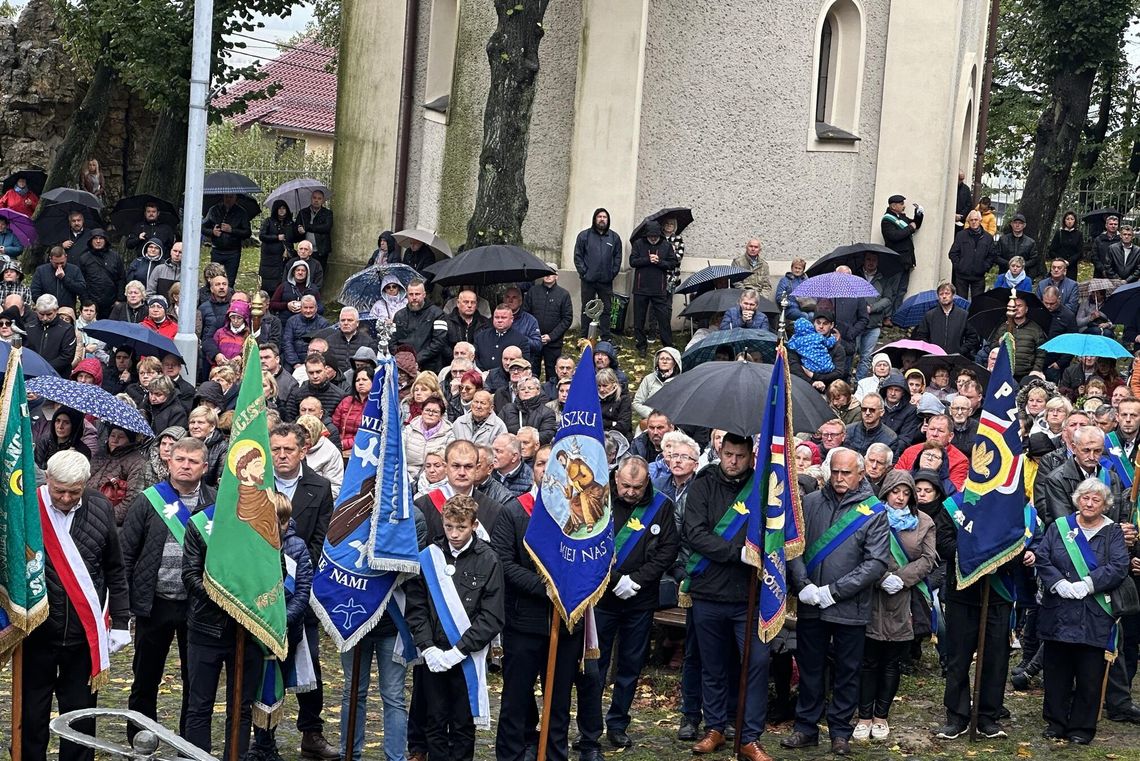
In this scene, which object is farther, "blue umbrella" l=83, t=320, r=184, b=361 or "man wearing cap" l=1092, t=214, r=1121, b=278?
"man wearing cap" l=1092, t=214, r=1121, b=278

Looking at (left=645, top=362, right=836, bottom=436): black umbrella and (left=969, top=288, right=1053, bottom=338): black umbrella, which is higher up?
(left=969, top=288, right=1053, bottom=338): black umbrella

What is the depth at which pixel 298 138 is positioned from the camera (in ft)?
179

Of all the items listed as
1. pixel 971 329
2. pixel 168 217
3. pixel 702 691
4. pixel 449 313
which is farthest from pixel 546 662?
pixel 168 217

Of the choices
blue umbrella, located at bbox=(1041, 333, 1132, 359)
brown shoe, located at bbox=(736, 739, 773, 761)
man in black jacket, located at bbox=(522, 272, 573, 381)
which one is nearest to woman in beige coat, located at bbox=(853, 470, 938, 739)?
brown shoe, located at bbox=(736, 739, 773, 761)

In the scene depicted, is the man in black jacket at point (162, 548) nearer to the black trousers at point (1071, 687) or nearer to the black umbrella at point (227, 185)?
the black trousers at point (1071, 687)

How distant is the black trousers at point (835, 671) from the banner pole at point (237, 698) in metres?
3.52

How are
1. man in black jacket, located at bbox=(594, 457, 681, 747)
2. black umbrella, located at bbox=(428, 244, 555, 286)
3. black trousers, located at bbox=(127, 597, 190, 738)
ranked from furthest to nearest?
black umbrella, located at bbox=(428, 244, 555, 286), man in black jacket, located at bbox=(594, 457, 681, 747), black trousers, located at bbox=(127, 597, 190, 738)

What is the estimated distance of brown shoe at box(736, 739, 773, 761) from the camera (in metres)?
10.0

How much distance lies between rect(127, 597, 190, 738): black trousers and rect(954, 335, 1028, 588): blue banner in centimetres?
488

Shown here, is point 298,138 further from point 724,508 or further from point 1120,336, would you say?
point 724,508

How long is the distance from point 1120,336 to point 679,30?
24.7ft

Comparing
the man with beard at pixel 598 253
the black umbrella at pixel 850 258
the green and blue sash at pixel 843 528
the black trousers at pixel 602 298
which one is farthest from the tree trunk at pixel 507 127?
the green and blue sash at pixel 843 528

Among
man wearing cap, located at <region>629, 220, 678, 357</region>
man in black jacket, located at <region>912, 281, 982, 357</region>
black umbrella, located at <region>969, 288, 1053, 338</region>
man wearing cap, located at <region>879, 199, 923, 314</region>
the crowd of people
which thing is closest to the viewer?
the crowd of people

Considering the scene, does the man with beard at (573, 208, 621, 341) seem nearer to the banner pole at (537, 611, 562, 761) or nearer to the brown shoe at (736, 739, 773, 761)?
the brown shoe at (736, 739, 773, 761)
